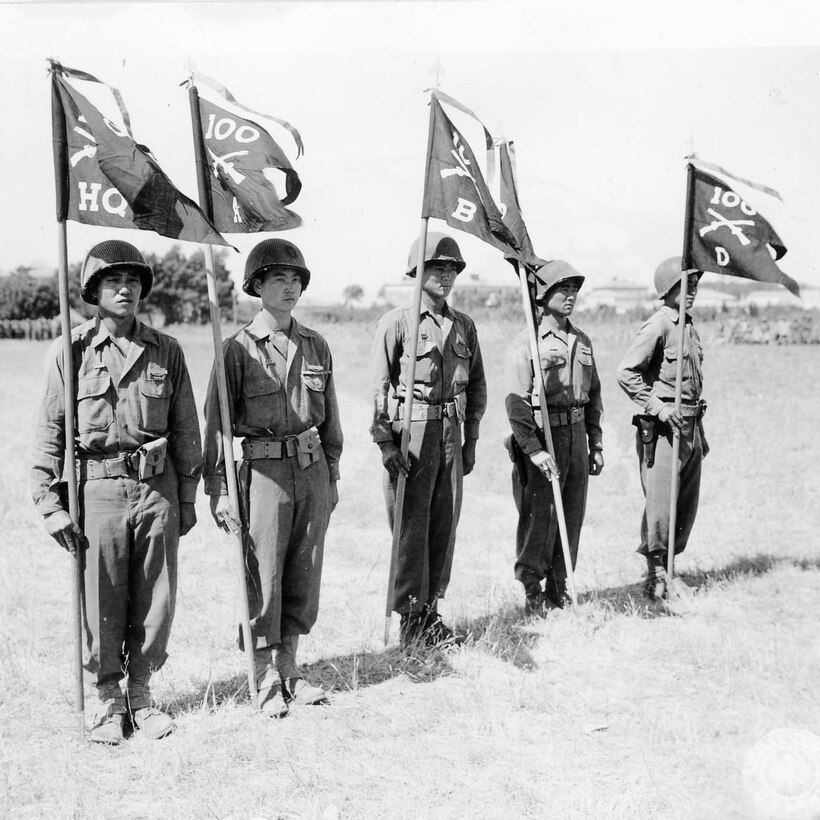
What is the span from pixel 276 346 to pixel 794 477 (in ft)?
27.6

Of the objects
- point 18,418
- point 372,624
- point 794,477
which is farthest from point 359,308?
point 372,624

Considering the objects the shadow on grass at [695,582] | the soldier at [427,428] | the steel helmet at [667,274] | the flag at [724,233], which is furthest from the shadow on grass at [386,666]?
the flag at [724,233]

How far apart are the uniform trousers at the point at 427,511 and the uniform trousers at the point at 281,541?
81 centimetres

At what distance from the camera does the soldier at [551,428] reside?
19.9ft

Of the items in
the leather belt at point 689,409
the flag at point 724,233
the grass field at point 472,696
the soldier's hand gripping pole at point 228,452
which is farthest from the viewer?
the leather belt at point 689,409

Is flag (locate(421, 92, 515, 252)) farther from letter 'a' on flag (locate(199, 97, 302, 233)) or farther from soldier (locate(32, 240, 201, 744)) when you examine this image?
soldier (locate(32, 240, 201, 744))

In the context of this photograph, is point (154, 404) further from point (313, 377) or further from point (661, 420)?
point (661, 420)

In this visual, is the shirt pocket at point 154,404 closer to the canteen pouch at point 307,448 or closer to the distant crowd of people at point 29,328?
the canteen pouch at point 307,448

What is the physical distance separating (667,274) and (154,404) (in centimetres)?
433

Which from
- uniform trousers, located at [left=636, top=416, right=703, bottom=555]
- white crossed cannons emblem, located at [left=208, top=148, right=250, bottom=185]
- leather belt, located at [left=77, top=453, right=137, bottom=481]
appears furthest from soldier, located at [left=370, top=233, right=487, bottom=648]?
uniform trousers, located at [left=636, top=416, right=703, bottom=555]

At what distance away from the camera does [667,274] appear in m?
6.80

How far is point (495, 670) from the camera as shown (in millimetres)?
5195

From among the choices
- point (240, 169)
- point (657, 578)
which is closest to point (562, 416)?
point (657, 578)

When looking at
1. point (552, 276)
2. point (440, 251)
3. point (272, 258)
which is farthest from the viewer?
point (552, 276)
